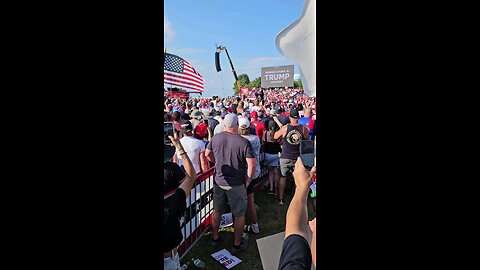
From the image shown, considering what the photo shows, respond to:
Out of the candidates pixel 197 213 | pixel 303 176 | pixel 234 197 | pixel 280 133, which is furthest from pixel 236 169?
pixel 303 176

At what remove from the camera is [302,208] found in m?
1.48

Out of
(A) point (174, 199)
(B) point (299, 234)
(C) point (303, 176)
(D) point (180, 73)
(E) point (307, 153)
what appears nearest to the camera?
(B) point (299, 234)

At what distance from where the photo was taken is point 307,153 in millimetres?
1692

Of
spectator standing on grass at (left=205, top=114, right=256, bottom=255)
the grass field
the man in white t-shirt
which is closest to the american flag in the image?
the man in white t-shirt

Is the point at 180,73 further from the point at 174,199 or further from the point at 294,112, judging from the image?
the point at 174,199

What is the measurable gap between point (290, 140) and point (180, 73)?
25.8 feet

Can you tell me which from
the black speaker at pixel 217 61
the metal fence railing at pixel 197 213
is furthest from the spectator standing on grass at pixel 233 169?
the black speaker at pixel 217 61

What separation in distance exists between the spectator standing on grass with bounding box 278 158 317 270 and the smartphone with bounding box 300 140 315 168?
4 centimetres

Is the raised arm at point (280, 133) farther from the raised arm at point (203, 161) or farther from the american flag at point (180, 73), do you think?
the american flag at point (180, 73)

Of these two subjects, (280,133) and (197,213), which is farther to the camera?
(280,133)

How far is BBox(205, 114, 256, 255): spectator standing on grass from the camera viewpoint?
400 cm

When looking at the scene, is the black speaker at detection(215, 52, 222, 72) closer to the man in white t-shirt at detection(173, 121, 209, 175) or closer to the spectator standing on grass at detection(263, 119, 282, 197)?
the spectator standing on grass at detection(263, 119, 282, 197)
